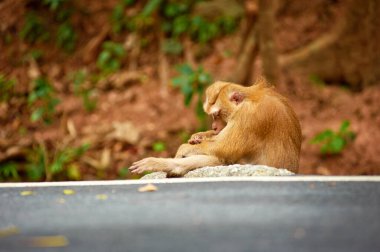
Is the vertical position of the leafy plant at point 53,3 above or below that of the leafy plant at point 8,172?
above

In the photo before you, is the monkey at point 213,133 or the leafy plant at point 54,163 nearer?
the monkey at point 213,133

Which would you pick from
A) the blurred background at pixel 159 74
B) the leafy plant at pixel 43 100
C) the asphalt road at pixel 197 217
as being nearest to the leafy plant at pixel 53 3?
the blurred background at pixel 159 74

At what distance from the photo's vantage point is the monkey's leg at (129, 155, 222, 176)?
6621mm

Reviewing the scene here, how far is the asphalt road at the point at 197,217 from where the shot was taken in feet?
12.1

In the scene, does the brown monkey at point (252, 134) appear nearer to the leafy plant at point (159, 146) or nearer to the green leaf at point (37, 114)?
the leafy plant at point (159, 146)

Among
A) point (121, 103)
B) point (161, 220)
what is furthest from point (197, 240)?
point (121, 103)

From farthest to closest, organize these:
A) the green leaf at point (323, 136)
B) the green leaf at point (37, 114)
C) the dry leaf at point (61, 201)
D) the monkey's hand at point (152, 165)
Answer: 1. the green leaf at point (37, 114)
2. the green leaf at point (323, 136)
3. the monkey's hand at point (152, 165)
4. the dry leaf at point (61, 201)

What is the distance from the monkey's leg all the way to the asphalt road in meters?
1.09

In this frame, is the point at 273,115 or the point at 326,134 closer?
the point at 273,115

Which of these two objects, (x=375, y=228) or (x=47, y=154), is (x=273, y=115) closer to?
(x=375, y=228)

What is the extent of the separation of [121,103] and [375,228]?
38.3 ft

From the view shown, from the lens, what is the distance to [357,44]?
45.2 ft

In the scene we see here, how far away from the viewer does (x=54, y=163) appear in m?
13.1

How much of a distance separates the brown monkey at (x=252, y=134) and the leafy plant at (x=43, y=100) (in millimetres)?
7807
